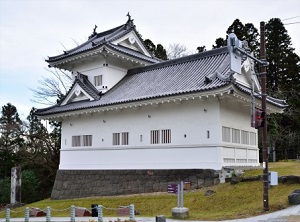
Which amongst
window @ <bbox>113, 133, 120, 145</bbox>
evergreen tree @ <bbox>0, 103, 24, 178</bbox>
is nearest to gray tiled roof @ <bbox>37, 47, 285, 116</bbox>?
window @ <bbox>113, 133, 120, 145</bbox>

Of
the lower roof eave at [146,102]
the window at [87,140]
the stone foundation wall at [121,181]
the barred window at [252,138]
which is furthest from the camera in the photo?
the window at [87,140]

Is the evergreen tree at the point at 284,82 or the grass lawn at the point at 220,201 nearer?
the grass lawn at the point at 220,201

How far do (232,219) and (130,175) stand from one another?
1034 cm

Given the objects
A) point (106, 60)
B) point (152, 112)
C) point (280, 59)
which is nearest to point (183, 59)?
point (152, 112)

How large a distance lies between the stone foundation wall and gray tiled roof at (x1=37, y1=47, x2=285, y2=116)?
4.33 m

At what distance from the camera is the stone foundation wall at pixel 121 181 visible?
1998 cm

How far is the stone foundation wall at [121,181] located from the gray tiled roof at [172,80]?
4330 millimetres

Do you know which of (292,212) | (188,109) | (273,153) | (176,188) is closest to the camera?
(292,212)

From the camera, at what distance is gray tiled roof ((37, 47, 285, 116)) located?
65.8 feet

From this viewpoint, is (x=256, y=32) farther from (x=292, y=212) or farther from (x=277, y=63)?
(x=292, y=212)

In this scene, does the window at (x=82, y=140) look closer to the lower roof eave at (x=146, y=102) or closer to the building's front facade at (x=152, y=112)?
the building's front facade at (x=152, y=112)

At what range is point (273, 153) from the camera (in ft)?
130

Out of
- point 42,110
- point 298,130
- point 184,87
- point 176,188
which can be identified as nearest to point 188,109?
point 184,87

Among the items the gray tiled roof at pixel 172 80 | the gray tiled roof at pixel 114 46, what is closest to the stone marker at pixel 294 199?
the gray tiled roof at pixel 172 80
